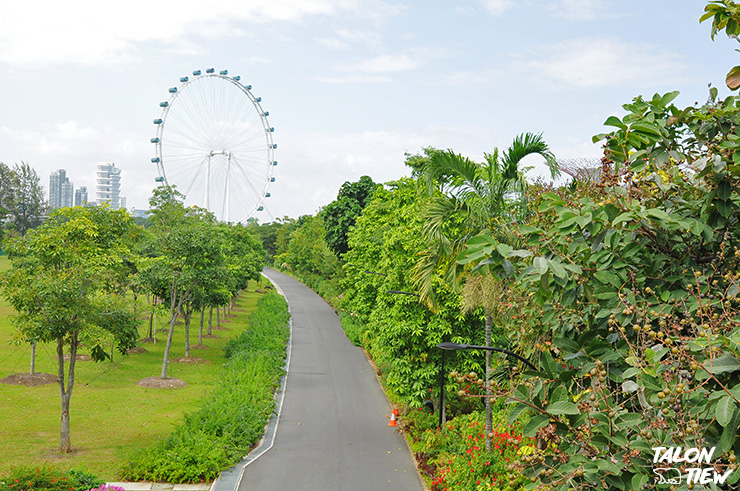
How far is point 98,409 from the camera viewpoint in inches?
808

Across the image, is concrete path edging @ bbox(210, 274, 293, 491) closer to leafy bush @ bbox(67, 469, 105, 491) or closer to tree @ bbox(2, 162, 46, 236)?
leafy bush @ bbox(67, 469, 105, 491)

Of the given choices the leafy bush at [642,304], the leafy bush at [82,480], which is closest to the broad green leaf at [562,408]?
the leafy bush at [642,304]

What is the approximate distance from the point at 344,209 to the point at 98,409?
2655 cm

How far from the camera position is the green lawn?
16.0m

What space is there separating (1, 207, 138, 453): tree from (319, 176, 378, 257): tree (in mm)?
26581

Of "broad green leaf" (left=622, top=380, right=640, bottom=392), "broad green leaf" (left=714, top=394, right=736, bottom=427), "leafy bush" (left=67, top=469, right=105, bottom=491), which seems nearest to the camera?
"broad green leaf" (left=714, top=394, right=736, bottom=427)

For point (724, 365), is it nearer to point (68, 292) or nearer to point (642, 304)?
point (642, 304)

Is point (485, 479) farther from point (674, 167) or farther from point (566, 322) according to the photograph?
point (674, 167)

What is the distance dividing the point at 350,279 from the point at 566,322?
29426mm

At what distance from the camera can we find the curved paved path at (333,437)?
1597 centimetres

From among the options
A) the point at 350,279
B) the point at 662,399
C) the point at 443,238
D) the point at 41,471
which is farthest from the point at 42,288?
the point at 350,279

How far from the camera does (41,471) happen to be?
11727 mm

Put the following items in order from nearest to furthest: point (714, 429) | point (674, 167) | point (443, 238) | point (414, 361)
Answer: point (714, 429), point (674, 167), point (443, 238), point (414, 361)

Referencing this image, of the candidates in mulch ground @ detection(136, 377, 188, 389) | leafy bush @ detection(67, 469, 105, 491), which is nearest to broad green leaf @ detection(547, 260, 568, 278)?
leafy bush @ detection(67, 469, 105, 491)
